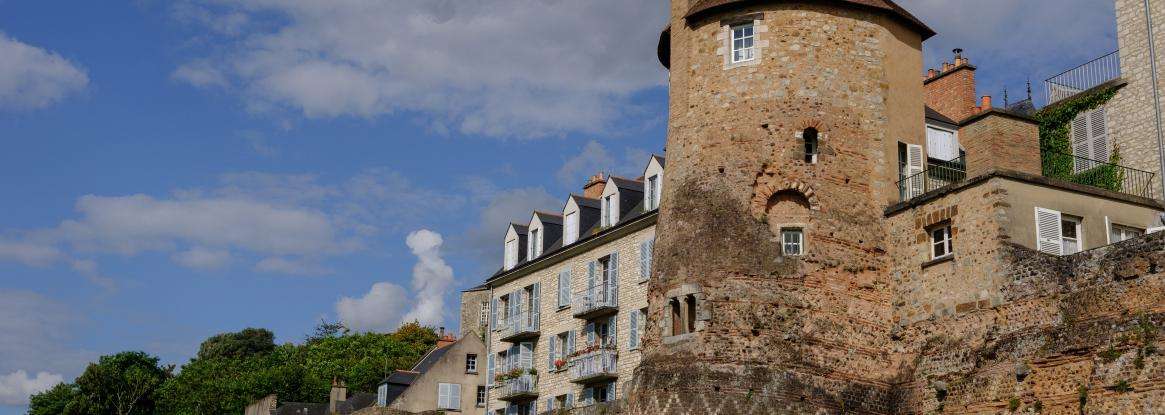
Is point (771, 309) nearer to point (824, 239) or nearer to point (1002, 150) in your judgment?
point (824, 239)

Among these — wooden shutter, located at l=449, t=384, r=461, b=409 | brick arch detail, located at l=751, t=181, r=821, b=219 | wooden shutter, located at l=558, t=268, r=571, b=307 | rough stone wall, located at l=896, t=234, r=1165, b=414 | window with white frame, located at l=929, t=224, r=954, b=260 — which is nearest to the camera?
rough stone wall, located at l=896, t=234, r=1165, b=414

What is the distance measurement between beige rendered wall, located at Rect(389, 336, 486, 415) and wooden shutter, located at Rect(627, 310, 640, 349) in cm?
1054

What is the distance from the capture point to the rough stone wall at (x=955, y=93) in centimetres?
3656

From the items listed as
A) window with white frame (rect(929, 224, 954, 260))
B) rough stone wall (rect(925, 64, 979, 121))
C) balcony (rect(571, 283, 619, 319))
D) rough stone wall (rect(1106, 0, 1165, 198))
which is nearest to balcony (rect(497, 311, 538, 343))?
balcony (rect(571, 283, 619, 319))

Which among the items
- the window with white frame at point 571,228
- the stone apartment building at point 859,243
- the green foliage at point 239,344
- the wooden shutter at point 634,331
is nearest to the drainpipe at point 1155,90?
the stone apartment building at point 859,243

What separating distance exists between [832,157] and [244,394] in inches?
1514

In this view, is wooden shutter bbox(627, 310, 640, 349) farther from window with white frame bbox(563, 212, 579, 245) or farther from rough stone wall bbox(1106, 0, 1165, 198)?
rough stone wall bbox(1106, 0, 1165, 198)

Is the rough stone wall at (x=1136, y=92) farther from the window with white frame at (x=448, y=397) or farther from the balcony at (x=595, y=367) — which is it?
the window with white frame at (x=448, y=397)

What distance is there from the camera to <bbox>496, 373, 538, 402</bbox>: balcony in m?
39.8

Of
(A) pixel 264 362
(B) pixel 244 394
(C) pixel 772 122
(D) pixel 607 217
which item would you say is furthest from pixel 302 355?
(C) pixel 772 122

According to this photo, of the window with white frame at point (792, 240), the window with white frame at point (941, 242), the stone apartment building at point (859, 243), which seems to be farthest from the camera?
the window with white frame at point (792, 240)

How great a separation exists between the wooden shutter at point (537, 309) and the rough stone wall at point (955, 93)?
1311 cm

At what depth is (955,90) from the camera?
36.9m

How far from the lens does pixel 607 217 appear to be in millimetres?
39312
